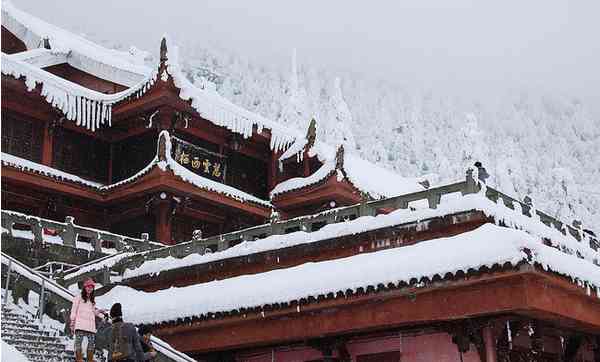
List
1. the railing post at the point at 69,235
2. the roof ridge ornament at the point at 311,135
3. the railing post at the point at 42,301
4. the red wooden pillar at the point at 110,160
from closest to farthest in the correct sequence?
the railing post at the point at 42,301, the railing post at the point at 69,235, the red wooden pillar at the point at 110,160, the roof ridge ornament at the point at 311,135

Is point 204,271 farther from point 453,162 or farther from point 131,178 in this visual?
point 453,162

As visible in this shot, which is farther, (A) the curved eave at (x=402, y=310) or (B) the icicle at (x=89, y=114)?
(B) the icicle at (x=89, y=114)

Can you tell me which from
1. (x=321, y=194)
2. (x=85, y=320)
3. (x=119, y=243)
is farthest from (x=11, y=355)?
(x=321, y=194)

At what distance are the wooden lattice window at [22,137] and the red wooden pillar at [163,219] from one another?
378cm

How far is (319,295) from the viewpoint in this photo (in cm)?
1428

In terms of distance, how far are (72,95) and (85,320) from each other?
14126 millimetres

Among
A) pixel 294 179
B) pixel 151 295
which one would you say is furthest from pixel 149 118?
pixel 151 295

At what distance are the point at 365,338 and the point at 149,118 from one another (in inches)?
495

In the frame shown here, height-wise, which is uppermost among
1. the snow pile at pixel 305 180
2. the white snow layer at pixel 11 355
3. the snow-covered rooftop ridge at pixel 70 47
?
the snow-covered rooftop ridge at pixel 70 47

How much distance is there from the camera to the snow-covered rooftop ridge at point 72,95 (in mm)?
22391

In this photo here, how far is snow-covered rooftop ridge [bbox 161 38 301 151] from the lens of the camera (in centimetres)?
2395

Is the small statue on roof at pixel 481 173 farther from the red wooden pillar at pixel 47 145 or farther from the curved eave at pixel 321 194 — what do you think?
the red wooden pillar at pixel 47 145

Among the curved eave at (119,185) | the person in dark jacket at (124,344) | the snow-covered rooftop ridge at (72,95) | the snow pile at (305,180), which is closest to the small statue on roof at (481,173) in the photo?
the person in dark jacket at (124,344)

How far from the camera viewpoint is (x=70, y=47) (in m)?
29.0
